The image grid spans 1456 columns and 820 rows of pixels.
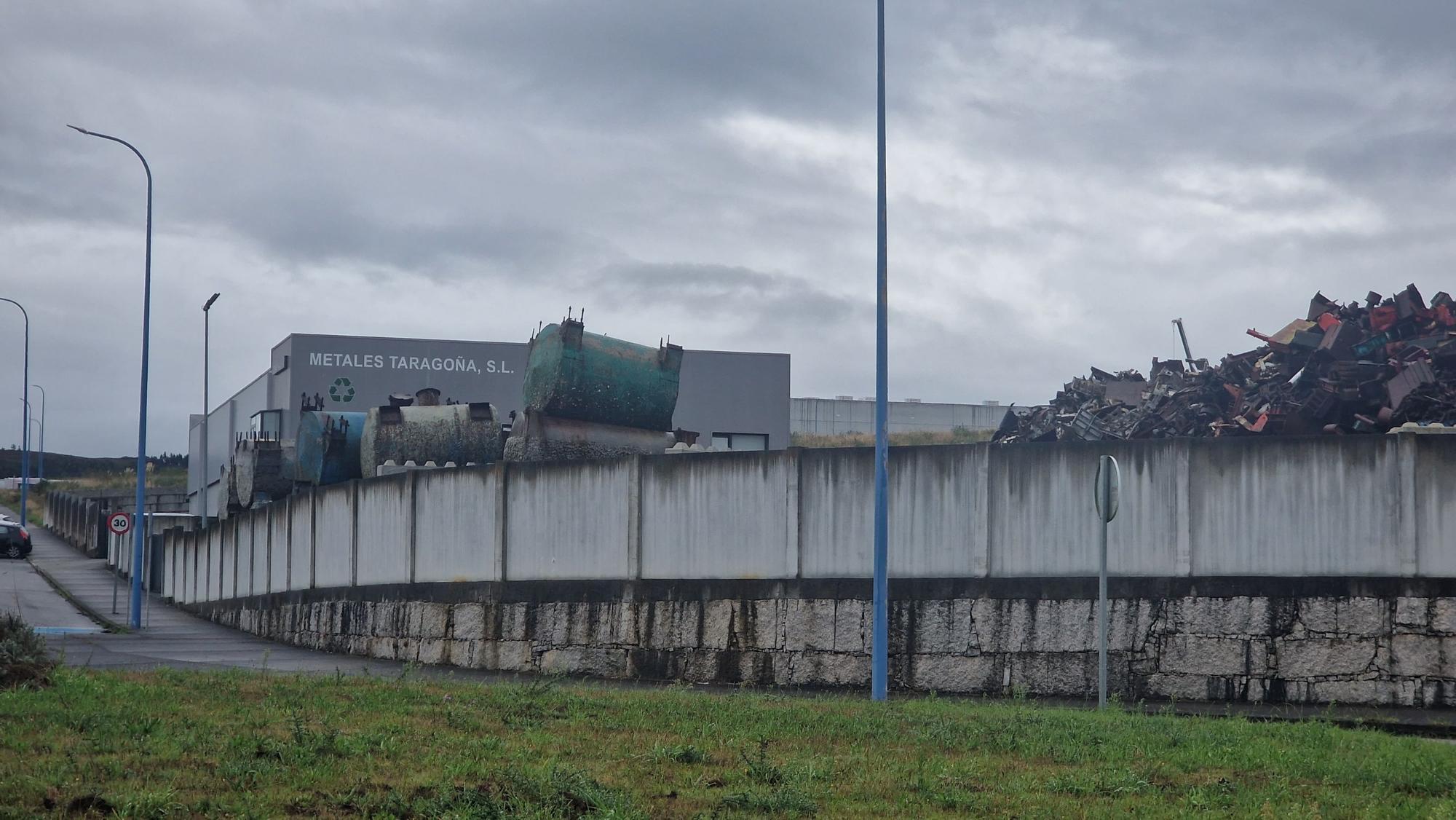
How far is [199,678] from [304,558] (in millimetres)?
15771

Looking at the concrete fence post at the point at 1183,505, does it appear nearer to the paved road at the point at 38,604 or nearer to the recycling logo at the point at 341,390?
the paved road at the point at 38,604

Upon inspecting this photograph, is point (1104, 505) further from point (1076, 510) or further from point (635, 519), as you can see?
point (635, 519)

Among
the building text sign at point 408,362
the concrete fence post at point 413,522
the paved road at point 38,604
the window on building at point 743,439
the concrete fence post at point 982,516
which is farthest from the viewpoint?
the window on building at point 743,439

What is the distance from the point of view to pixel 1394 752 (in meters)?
10.9

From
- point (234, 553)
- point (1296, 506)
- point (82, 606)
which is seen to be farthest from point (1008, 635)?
point (82, 606)

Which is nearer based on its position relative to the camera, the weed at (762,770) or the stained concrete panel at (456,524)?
the weed at (762,770)

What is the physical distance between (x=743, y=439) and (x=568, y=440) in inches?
1727

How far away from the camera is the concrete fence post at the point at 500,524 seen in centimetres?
2178

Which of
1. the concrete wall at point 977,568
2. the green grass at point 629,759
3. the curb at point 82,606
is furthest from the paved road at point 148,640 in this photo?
the green grass at point 629,759

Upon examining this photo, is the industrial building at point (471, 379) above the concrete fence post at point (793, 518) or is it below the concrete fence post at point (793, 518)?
above

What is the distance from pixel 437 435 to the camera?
2938 centimetres

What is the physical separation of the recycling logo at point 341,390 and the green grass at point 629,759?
52977 millimetres

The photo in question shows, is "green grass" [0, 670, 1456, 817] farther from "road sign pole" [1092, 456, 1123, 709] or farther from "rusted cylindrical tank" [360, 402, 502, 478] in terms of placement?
"rusted cylindrical tank" [360, 402, 502, 478]

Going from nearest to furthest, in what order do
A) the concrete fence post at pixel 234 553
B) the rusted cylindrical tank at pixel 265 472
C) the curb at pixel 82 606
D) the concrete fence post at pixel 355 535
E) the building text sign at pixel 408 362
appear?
the concrete fence post at pixel 355 535 < the curb at pixel 82 606 < the concrete fence post at pixel 234 553 < the rusted cylindrical tank at pixel 265 472 < the building text sign at pixel 408 362
